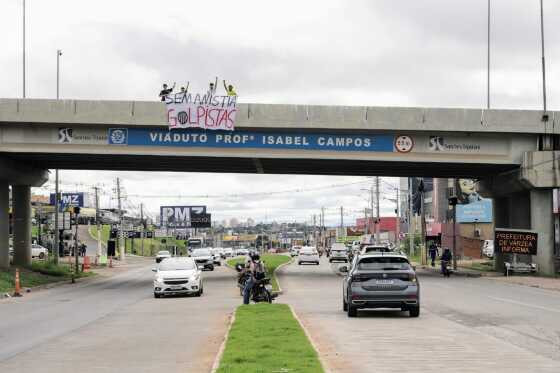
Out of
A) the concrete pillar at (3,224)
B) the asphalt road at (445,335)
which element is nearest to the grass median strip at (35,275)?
the concrete pillar at (3,224)

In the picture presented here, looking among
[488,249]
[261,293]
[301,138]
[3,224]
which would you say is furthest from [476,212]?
[261,293]

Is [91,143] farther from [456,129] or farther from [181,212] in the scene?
[181,212]

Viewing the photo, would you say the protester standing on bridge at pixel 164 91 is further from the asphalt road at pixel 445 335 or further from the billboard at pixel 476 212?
the billboard at pixel 476 212

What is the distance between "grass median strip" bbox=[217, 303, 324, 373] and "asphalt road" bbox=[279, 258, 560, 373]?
1.46ft

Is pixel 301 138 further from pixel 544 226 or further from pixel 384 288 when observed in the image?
pixel 384 288

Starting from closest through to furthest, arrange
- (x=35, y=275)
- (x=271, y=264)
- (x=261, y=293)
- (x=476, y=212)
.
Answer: (x=261, y=293)
(x=35, y=275)
(x=271, y=264)
(x=476, y=212)

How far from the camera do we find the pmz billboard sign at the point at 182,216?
136 m

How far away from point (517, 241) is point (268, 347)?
32.9 m

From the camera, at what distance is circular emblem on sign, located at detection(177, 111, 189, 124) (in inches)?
1540

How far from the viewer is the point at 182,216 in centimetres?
13738

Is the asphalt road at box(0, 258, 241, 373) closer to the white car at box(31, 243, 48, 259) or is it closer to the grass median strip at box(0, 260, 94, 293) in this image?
the grass median strip at box(0, 260, 94, 293)

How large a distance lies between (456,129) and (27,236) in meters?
24.9

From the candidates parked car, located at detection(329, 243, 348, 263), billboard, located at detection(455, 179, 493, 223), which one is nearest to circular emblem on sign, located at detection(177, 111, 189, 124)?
parked car, located at detection(329, 243, 348, 263)

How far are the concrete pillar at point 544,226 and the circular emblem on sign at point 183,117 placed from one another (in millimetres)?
18033
